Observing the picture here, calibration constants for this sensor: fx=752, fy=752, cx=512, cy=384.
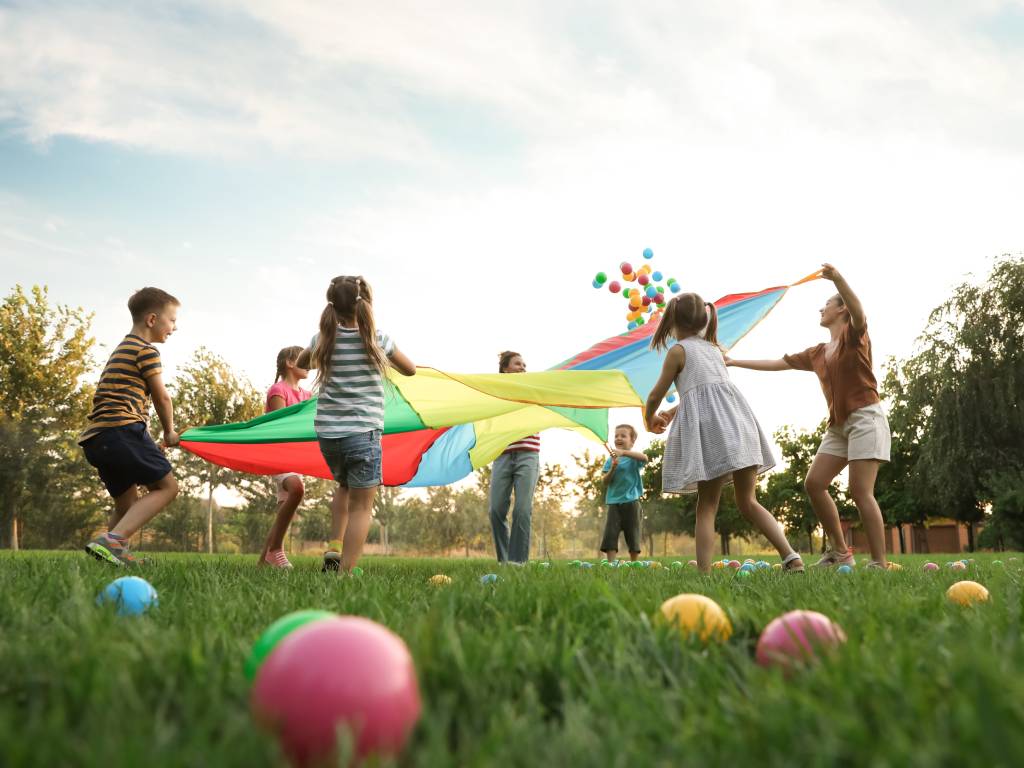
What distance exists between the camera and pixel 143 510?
4.22 meters

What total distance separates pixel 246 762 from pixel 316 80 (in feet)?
33.4

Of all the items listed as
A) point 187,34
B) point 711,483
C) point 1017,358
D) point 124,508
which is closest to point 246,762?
point 711,483

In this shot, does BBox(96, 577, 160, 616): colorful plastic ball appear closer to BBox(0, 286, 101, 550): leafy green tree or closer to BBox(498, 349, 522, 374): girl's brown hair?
BBox(498, 349, 522, 374): girl's brown hair

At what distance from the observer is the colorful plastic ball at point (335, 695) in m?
0.90

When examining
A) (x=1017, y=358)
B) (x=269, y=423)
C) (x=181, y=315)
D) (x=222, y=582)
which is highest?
(x=1017, y=358)

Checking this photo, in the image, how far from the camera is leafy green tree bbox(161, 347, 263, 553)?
21641 millimetres

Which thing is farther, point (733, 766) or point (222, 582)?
Answer: point (222, 582)

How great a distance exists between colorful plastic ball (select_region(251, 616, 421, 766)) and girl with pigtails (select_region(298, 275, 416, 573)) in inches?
130

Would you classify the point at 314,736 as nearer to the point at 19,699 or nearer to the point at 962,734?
the point at 19,699

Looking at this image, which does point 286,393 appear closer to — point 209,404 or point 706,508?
point 706,508

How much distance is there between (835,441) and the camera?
5254mm

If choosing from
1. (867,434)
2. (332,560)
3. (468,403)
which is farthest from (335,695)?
(468,403)

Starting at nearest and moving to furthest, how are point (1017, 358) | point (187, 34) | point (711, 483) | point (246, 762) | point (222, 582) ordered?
point (246, 762)
point (222, 582)
point (711, 483)
point (187, 34)
point (1017, 358)

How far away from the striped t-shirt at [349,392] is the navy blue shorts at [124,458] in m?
0.99
